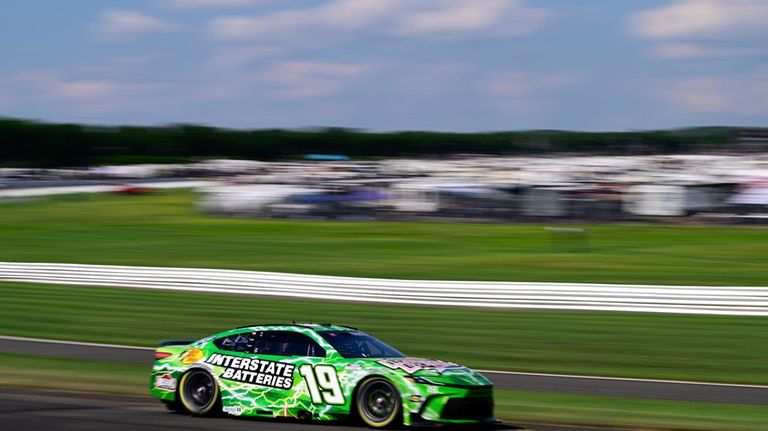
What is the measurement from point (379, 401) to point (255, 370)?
148 cm

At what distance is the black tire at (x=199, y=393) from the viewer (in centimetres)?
1065

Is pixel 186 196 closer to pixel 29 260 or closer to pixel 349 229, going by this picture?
pixel 349 229

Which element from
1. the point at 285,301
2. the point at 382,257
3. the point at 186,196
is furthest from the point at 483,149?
the point at 285,301

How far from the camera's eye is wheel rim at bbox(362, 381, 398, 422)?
9.59m

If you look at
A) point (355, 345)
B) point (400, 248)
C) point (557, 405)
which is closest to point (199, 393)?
point (355, 345)

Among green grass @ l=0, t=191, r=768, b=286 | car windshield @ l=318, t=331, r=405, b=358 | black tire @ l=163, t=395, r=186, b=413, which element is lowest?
green grass @ l=0, t=191, r=768, b=286

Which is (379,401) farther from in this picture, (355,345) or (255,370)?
(255,370)

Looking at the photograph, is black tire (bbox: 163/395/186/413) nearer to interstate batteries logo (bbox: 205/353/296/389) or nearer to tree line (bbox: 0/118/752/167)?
interstate batteries logo (bbox: 205/353/296/389)

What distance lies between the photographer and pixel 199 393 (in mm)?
10773

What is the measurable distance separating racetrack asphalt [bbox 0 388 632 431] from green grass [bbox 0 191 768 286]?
1588 centimetres

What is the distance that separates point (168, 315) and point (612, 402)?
11.3 m

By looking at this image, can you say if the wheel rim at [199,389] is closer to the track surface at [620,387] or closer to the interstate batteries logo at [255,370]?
the interstate batteries logo at [255,370]

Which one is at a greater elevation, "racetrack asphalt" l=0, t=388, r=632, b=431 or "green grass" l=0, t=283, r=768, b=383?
"racetrack asphalt" l=0, t=388, r=632, b=431

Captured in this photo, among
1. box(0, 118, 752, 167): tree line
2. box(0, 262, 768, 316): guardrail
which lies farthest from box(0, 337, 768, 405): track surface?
box(0, 118, 752, 167): tree line
